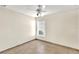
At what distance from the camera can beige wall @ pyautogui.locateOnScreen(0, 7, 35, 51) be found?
8.78 ft

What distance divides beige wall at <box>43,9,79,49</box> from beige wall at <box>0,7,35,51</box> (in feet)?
3.33

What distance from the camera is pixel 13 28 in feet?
10.4

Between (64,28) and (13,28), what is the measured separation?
2.00 m

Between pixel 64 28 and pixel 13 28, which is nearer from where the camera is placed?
pixel 13 28

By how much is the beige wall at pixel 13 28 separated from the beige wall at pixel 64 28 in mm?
1013

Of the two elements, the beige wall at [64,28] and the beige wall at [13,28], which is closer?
the beige wall at [13,28]

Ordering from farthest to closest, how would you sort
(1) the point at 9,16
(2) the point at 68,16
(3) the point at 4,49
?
(2) the point at 68,16
(1) the point at 9,16
(3) the point at 4,49

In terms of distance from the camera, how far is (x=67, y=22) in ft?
10.6

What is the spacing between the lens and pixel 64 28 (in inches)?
133

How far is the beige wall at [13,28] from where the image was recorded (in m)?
2.68
